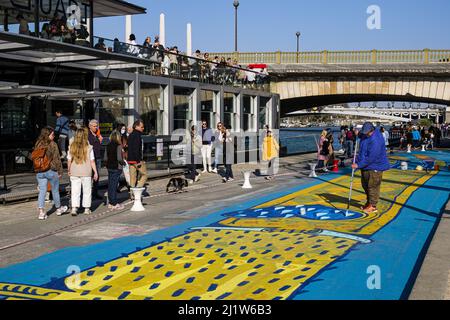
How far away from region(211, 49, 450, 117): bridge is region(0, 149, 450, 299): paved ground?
2519cm

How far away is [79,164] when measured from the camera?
38.2 feet

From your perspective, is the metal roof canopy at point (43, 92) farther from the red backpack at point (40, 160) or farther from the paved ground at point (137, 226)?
the red backpack at point (40, 160)

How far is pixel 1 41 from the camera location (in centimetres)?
1465

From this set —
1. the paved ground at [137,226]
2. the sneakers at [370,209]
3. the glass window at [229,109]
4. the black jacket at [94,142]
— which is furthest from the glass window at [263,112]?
the sneakers at [370,209]

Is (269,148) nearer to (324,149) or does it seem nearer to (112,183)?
(324,149)

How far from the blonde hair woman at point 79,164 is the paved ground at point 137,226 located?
0.57 m

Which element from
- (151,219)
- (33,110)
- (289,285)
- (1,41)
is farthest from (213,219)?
(33,110)

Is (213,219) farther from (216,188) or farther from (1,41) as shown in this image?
(1,41)

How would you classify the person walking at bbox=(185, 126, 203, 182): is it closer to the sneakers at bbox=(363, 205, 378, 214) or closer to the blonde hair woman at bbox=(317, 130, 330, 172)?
the blonde hair woman at bbox=(317, 130, 330, 172)

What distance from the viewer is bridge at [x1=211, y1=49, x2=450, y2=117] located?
38.4 m

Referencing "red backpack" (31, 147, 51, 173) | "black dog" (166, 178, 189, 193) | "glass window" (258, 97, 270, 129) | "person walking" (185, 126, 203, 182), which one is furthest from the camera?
"glass window" (258, 97, 270, 129)

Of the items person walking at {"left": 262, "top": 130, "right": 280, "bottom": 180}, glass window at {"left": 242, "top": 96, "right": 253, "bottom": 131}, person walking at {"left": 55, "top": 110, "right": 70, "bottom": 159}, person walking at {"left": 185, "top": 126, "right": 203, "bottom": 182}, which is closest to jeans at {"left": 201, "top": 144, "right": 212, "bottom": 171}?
person walking at {"left": 185, "top": 126, "right": 203, "bottom": 182}

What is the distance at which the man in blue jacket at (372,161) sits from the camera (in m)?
11.7
